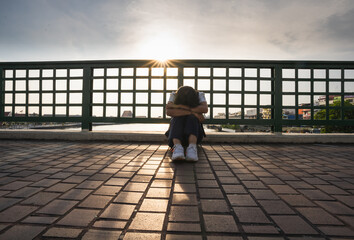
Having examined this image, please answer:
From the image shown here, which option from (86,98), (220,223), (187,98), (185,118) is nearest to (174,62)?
(187,98)

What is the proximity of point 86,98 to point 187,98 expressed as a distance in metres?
2.60

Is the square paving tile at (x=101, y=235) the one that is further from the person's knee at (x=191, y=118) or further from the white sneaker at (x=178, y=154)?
the person's knee at (x=191, y=118)

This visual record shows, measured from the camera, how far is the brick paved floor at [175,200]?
974mm

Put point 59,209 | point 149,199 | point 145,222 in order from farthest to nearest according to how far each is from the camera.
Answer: point 149,199 < point 59,209 < point 145,222

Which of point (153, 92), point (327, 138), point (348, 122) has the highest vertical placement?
point (153, 92)

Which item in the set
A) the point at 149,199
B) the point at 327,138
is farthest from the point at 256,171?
the point at 327,138

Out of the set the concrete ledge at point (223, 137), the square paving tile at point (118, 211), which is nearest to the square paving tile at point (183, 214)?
the square paving tile at point (118, 211)

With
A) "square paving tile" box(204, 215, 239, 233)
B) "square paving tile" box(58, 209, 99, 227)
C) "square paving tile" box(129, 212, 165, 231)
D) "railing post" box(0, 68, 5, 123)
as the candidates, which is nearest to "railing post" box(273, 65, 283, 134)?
"square paving tile" box(204, 215, 239, 233)

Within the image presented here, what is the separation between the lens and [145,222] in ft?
3.45

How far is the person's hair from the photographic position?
2.84 m

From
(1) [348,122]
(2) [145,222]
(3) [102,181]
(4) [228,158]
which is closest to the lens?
(2) [145,222]

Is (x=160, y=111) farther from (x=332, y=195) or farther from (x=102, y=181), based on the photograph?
(x=332, y=195)

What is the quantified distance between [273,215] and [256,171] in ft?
3.15

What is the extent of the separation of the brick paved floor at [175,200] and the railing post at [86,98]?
193 centimetres
